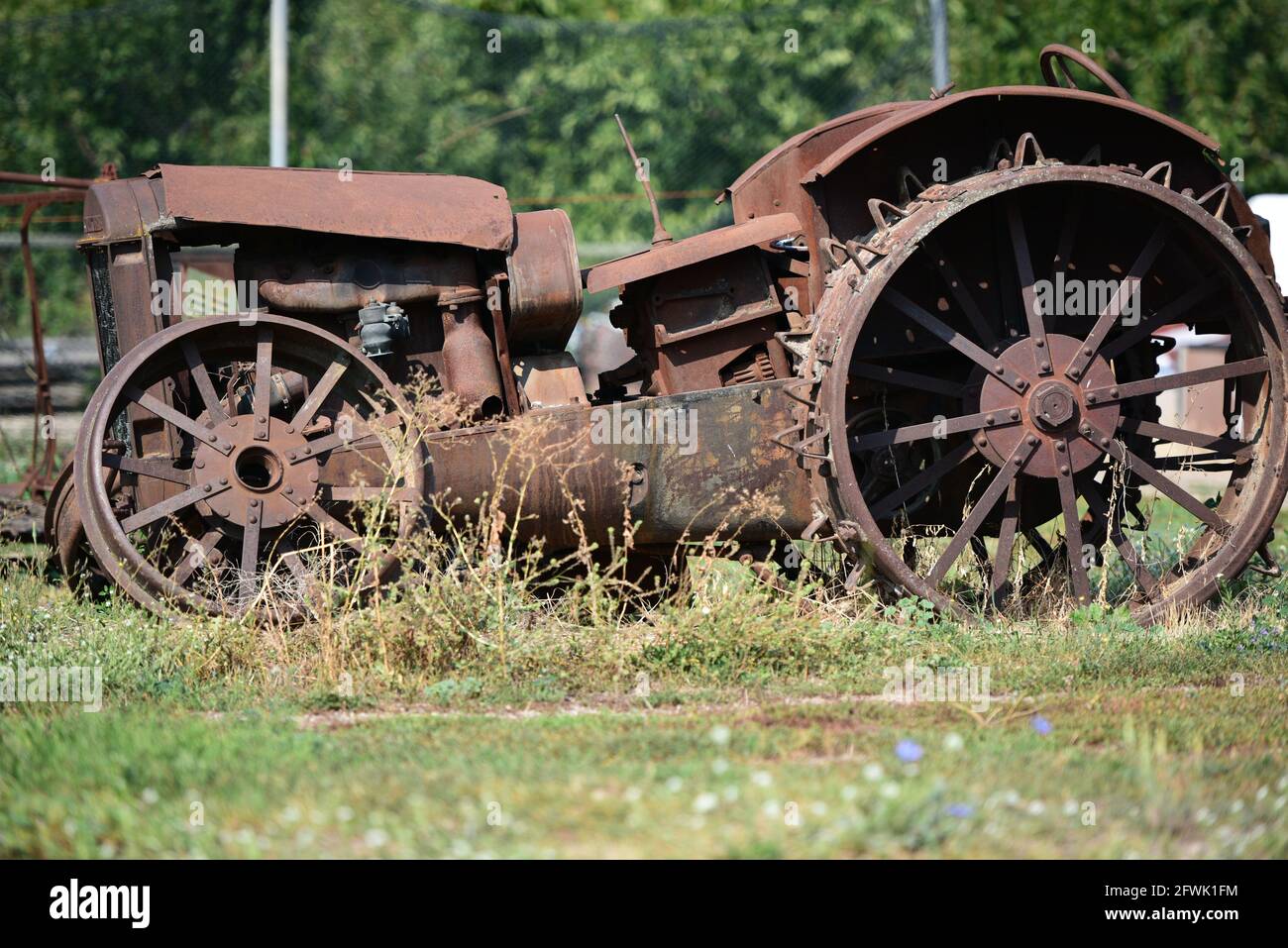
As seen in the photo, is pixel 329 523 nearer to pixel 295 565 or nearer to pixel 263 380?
pixel 295 565

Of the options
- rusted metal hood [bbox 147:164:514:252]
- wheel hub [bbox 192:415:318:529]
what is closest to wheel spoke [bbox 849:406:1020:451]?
rusted metal hood [bbox 147:164:514:252]

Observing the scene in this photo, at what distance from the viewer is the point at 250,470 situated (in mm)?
5355

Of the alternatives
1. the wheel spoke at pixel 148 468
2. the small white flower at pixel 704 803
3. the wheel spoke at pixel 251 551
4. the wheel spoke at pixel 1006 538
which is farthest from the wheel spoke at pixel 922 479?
the wheel spoke at pixel 148 468

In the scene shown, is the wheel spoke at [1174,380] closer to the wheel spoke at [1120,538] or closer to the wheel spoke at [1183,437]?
the wheel spoke at [1183,437]

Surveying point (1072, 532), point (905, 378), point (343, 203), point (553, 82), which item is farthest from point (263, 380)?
point (553, 82)

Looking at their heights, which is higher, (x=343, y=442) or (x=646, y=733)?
(x=343, y=442)

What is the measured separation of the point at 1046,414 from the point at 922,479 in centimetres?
55

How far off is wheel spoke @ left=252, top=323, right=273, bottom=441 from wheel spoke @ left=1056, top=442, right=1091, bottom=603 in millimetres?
3137

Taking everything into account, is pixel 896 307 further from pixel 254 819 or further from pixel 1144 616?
pixel 254 819

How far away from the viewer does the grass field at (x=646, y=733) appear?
3084mm

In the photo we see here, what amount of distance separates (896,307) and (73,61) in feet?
44.8

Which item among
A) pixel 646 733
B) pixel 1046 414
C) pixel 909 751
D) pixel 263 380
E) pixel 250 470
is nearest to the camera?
pixel 909 751

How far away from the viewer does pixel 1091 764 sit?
3.64 meters

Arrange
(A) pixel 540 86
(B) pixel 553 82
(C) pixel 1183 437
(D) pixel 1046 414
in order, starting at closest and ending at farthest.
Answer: (D) pixel 1046 414 < (C) pixel 1183 437 < (B) pixel 553 82 < (A) pixel 540 86
